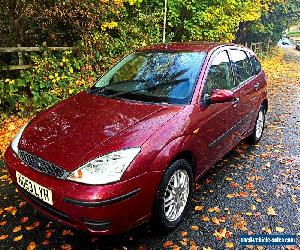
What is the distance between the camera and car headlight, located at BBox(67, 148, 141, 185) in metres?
2.72

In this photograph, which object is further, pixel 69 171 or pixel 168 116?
pixel 168 116

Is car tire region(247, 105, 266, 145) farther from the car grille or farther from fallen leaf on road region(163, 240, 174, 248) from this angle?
the car grille

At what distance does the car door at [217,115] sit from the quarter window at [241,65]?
0.74ft

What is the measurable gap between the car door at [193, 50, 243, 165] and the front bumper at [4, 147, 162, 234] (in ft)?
3.54

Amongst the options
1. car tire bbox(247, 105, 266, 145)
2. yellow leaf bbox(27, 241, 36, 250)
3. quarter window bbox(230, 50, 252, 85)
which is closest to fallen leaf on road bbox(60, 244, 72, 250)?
yellow leaf bbox(27, 241, 36, 250)

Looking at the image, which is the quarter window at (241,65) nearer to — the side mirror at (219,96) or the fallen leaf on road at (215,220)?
the side mirror at (219,96)

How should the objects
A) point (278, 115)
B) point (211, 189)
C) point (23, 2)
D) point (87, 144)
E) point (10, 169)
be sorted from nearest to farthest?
point (87, 144) < point (10, 169) < point (211, 189) < point (23, 2) < point (278, 115)

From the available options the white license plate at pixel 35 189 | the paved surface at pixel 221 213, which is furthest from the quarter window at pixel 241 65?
the white license plate at pixel 35 189

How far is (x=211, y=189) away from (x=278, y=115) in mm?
4758

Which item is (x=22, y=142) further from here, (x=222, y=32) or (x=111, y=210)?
(x=222, y=32)

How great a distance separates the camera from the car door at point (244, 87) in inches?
184

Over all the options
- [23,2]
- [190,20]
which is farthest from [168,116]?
[190,20]

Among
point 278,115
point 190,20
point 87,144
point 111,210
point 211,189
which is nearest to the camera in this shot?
point 111,210

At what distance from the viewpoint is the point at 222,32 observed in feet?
44.7
